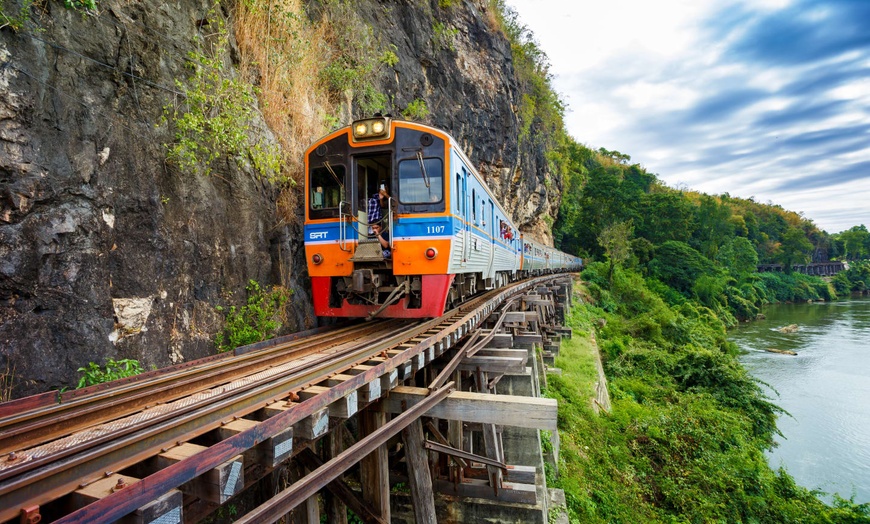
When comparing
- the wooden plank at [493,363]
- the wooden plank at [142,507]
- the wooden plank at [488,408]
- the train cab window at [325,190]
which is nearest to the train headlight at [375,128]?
the train cab window at [325,190]

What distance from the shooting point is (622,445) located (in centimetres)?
1068

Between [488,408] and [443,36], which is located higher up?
[443,36]

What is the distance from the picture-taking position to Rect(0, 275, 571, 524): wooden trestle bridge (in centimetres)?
173

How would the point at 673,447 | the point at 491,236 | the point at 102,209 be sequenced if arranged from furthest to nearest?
the point at 673,447 < the point at 491,236 < the point at 102,209

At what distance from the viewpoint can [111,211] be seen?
4.26 metres

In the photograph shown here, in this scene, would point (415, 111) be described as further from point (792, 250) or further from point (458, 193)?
point (792, 250)

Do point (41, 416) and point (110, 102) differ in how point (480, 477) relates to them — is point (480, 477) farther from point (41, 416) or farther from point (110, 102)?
point (110, 102)

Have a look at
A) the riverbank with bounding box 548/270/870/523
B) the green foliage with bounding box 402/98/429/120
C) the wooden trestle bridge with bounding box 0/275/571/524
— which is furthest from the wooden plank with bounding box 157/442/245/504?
the green foliage with bounding box 402/98/429/120

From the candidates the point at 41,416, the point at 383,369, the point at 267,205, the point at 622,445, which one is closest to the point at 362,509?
the point at 383,369

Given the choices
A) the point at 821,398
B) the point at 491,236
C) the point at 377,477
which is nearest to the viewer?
the point at 377,477

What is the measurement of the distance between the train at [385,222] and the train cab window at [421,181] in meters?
0.01

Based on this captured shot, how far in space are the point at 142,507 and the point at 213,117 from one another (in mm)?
5181

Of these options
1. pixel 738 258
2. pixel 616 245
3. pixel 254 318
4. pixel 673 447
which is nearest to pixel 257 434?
pixel 254 318

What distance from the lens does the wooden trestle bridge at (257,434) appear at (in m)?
1.73
